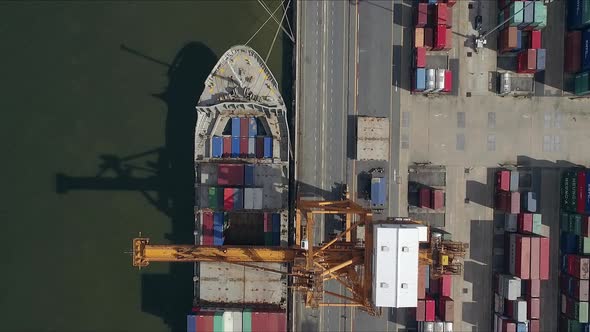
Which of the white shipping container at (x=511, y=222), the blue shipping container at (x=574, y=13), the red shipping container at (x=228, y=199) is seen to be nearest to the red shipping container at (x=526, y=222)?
the white shipping container at (x=511, y=222)

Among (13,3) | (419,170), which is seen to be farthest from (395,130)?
(13,3)

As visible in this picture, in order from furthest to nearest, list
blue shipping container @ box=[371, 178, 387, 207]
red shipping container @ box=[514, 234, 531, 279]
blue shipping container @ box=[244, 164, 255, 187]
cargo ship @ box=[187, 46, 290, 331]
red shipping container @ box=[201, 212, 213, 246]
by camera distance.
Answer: red shipping container @ box=[201, 212, 213, 246] → blue shipping container @ box=[371, 178, 387, 207] → blue shipping container @ box=[244, 164, 255, 187] → cargo ship @ box=[187, 46, 290, 331] → red shipping container @ box=[514, 234, 531, 279]

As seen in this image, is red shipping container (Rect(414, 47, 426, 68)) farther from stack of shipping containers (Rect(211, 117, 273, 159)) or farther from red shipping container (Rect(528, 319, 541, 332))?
red shipping container (Rect(528, 319, 541, 332))

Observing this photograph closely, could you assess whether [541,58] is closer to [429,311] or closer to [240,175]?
[429,311]

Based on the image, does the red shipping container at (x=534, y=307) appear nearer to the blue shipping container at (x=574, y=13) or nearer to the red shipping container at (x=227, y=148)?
the blue shipping container at (x=574, y=13)

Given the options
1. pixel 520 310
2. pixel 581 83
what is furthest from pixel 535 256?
pixel 581 83

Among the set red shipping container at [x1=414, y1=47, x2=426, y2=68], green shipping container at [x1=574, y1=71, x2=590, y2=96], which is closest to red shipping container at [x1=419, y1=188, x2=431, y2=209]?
red shipping container at [x1=414, y1=47, x2=426, y2=68]

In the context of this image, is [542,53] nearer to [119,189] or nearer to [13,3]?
[119,189]
